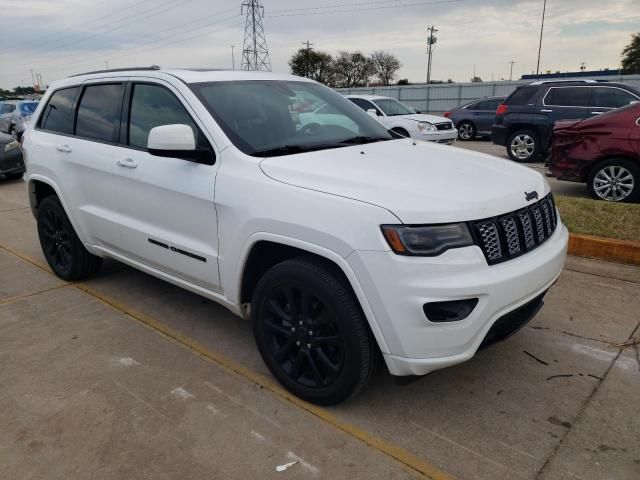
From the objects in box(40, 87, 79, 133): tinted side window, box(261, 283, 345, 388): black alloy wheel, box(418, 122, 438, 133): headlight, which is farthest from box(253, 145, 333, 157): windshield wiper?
box(418, 122, 438, 133): headlight

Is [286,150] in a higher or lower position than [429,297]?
higher

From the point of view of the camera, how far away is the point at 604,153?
7309mm

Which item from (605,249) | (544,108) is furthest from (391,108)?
(605,249)

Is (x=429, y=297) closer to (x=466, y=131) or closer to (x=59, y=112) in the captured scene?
(x=59, y=112)

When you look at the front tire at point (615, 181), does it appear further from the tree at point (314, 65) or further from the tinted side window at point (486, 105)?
the tree at point (314, 65)

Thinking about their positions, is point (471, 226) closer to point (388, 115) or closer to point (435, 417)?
point (435, 417)

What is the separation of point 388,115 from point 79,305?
11.7 meters

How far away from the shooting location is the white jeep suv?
2.45 m

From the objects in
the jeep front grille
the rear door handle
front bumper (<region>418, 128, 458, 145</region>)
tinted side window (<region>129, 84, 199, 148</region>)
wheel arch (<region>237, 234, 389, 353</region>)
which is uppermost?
tinted side window (<region>129, 84, 199, 148</region>)

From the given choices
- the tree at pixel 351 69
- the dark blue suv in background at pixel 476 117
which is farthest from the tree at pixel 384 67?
the dark blue suv in background at pixel 476 117

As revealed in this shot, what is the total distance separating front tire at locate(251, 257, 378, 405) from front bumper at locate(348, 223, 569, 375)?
16cm

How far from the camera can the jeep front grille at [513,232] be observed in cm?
255

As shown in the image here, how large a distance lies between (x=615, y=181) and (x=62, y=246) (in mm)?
6938

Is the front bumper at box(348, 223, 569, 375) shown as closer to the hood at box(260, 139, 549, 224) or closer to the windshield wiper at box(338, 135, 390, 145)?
the hood at box(260, 139, 549, 224)
